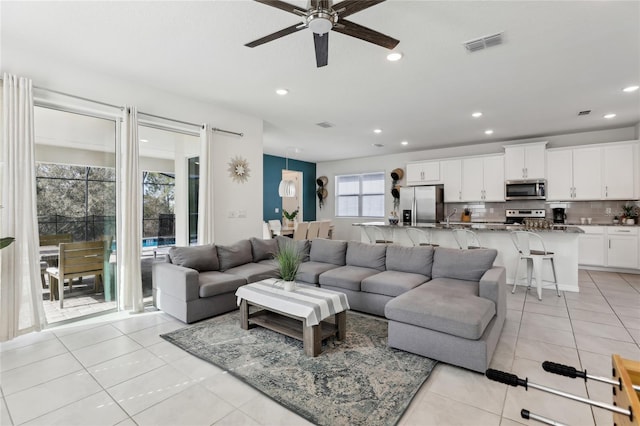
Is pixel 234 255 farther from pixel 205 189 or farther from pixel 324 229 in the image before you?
pixel 324 229

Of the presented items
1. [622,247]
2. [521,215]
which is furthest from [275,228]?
[622,247]

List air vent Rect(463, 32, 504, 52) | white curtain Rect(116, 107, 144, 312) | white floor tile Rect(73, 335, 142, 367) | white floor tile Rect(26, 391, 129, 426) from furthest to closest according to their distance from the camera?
white curtain Rect(116, 107, 144, 312) < air vent Rect(463, 32, 504, 52) < white floor tile Rect(73, 335, 142, 367) < white floor tile Rect(26, 391, 129, 426)

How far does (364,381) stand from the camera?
2268 mm

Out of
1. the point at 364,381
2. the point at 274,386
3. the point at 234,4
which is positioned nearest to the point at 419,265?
the point at 364,381

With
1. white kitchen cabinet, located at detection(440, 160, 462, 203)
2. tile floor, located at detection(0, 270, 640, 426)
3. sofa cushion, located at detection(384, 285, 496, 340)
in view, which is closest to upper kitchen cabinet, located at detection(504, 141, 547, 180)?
white kitchen cabinet, located at detection(440, 160, 462, 203)

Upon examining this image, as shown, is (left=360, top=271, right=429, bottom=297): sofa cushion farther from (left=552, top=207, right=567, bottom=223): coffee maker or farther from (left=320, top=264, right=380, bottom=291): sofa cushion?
(left=552, top=207, right=567, bottom=223): coffee maker

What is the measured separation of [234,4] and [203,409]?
2.97 meters

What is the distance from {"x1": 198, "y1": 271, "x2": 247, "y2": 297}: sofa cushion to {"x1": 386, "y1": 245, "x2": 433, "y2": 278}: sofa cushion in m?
1.94

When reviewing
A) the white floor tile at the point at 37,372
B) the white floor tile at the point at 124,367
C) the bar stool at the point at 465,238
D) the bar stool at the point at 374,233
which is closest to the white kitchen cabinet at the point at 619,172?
the bar stool at the point at 465,238

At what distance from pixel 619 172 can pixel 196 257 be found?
25.1 ft

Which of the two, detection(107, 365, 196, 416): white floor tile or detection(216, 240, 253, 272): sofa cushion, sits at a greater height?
detection(216, 240, 253, 272): sofa cushion

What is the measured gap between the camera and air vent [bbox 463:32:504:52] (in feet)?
9.39

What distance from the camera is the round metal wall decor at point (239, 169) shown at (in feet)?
16.7

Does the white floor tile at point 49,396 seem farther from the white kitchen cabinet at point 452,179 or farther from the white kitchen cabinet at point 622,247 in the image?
the white kitchen cabinet at point 622,247
